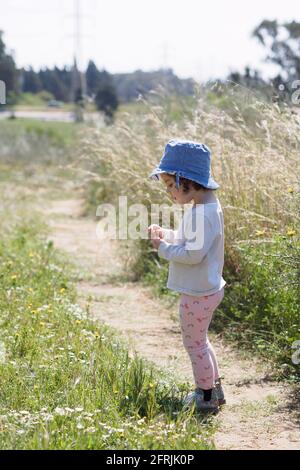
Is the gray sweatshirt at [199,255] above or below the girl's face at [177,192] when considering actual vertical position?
below

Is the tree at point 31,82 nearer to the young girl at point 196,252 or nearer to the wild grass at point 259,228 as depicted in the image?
the wild grass at point 259,228

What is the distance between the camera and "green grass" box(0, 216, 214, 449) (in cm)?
327

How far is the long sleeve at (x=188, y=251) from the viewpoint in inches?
148

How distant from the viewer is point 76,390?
12.4ft

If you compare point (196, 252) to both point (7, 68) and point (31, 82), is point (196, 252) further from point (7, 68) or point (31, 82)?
point (31, 82)

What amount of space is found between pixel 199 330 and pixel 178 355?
1165 millimetres

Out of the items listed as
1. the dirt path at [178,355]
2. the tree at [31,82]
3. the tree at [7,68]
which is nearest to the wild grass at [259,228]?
the dirt path at [178,355]

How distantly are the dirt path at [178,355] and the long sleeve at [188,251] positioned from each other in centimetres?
84

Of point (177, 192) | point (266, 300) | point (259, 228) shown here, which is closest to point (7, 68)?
point (259, 228)

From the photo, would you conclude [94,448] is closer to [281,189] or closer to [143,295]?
[281,189]

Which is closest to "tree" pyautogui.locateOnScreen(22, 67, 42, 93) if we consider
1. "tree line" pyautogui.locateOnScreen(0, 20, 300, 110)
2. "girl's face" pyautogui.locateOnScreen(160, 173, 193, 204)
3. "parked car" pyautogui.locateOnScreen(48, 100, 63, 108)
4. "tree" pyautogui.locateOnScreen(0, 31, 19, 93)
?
"tree line" pyautogui.locateOnScreen(0, 20, 300, 110)

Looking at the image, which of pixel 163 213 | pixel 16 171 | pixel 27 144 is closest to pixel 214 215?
pixel 163 213

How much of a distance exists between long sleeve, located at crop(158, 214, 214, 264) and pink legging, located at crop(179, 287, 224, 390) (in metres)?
0.24

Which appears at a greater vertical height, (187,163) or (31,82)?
(31,82)
